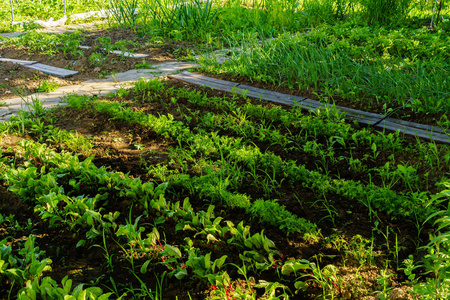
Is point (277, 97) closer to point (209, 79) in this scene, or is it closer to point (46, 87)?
point (209, 79)

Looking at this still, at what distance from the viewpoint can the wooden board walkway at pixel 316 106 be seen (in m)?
3.36

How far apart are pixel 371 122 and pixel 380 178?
87cm

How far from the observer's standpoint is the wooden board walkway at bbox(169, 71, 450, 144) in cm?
336

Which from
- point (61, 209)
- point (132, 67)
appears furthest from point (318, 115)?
point (132, 67)

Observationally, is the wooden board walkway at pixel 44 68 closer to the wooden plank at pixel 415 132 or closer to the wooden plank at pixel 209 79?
the wooden plank at pixel 209 79

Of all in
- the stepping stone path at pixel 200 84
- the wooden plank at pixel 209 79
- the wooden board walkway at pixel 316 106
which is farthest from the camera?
the wooden plank at pixel 209 79

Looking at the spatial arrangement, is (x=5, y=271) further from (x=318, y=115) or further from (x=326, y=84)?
(x=326, y=84)

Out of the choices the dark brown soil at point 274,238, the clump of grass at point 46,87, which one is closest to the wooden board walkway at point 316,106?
the dark brown soil at point 274,238

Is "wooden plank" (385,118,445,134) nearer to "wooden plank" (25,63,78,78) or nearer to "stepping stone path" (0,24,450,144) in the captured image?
"stepping stone path" (0,24,450,144)

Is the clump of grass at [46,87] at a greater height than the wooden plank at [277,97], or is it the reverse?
the clump of grass at [46,87]

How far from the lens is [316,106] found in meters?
3.91

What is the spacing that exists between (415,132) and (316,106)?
0.97m

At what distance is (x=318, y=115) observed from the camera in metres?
3.67

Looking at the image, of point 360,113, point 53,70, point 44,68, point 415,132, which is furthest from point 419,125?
point 44,68
